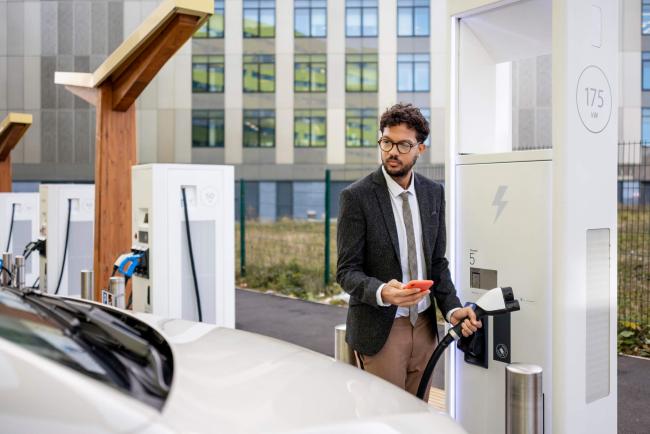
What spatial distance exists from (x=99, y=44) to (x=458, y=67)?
102 feet

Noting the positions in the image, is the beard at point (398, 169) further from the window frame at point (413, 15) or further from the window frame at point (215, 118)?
the window frame at point (413, 15)

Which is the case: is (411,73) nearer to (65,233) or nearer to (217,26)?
(217,26)

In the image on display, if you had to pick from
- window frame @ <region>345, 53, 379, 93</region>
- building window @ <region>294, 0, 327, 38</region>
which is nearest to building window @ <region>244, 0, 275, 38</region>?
building window @ <region>294, 0, 327, 38</region>

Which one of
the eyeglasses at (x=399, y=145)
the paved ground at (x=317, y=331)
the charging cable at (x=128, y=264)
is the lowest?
the paved ground at (x=317, y=331)

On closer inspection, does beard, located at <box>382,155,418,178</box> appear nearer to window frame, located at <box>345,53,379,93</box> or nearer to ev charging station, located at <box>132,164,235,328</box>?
ev charging station, located at <box>132,164,235,328</box>

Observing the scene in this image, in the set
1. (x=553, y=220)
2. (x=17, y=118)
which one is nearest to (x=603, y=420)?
(x=553, y=220)

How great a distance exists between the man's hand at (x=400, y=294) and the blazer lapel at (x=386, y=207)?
0.28 metres

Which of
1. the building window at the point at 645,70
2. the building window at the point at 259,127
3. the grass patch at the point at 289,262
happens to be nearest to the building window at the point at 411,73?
the building window at the point at 259,127

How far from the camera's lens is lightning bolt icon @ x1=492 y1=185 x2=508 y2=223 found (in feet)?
10.1

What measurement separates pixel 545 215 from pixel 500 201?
26 cm

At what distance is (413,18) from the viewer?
3142 cm

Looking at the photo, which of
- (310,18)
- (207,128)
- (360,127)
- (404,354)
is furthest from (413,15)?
(404,354)

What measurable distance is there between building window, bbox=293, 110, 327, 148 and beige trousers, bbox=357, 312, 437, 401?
29060 millimetres

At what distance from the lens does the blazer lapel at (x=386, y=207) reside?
3.00 m
